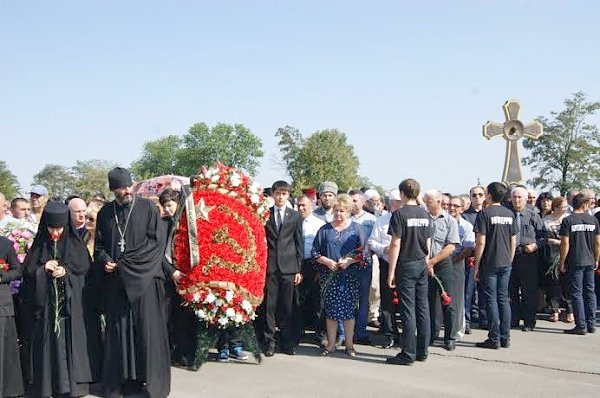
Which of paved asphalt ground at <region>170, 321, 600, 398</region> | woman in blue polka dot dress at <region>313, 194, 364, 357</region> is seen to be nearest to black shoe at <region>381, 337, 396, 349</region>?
paved asphalt ground at <region>170, 321, 600, 398</region>

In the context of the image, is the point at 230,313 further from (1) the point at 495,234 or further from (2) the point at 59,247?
(1) the point at 495,234

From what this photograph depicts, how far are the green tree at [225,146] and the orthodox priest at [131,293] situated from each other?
262 feet

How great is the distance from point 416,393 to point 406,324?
1251 millimetres

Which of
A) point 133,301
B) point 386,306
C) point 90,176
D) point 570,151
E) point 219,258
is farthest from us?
point 90,176

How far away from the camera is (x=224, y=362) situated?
774 centimetres

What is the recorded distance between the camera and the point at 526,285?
10031mm

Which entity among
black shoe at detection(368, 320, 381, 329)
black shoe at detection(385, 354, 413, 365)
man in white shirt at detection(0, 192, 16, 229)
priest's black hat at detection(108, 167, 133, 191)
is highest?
priest's black hat at detection(108, 167, 133, 191)

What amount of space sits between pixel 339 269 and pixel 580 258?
4072mm

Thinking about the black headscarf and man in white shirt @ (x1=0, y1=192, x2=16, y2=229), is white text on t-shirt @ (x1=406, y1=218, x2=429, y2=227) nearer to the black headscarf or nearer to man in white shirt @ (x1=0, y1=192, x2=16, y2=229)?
the black headscarf

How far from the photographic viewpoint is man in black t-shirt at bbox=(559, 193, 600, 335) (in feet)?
31.6

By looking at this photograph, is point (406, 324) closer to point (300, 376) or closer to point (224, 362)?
point (300, 376)

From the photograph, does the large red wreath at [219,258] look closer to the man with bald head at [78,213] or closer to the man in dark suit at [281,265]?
the man in dark suit at [281,265]

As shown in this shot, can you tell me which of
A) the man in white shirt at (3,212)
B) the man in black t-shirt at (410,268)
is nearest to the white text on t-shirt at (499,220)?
the man in black t-shirt at (410,268)

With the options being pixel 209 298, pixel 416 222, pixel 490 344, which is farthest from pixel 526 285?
pixel 209 298
